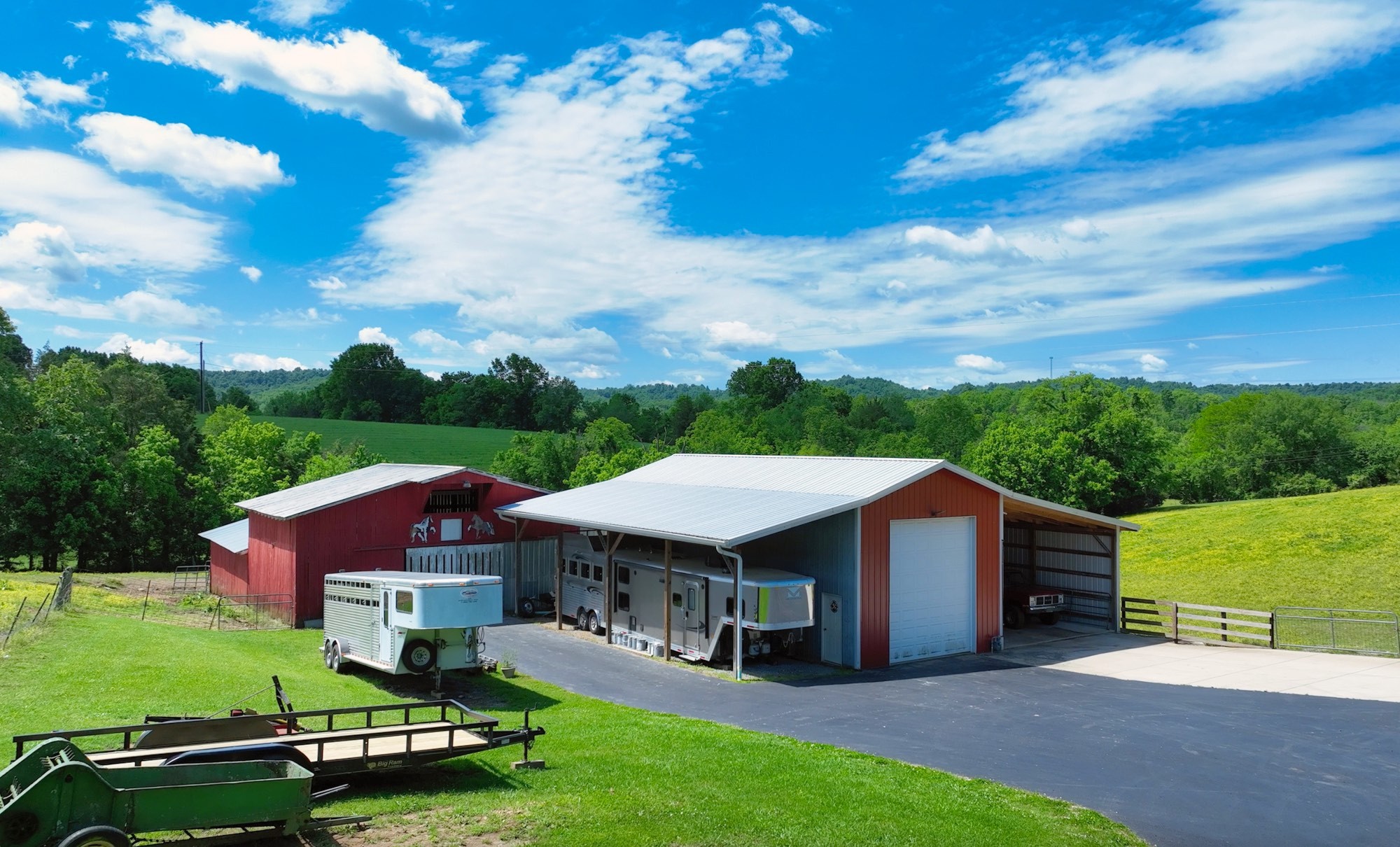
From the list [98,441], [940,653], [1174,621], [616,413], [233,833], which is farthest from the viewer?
[616,413]

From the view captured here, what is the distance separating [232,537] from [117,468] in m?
22.6

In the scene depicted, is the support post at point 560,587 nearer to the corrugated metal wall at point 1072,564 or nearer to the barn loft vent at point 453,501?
the barn loft vent at point 453,501

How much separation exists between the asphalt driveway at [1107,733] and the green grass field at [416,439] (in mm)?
64525

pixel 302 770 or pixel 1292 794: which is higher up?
pixel 302 770

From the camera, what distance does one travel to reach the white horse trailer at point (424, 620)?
54.3 ft

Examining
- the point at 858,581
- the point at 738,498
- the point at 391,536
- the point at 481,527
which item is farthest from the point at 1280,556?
the point at 391,536

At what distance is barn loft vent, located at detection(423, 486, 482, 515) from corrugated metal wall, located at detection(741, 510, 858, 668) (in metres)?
11.3

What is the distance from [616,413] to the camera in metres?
107

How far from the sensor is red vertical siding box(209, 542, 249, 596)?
31969 mm

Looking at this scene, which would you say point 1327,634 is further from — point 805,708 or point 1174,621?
point 805,708

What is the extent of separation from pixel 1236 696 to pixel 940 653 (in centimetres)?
663

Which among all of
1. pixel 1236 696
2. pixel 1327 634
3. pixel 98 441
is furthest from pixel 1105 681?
pixel 98 441

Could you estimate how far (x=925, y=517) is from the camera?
2262 centimetres

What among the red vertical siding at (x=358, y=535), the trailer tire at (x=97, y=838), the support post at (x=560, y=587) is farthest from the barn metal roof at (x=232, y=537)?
the trailer tire at (x=97, y=838)
